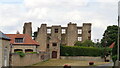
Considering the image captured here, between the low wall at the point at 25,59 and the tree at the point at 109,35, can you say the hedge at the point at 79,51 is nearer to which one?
the tree at the point at 109,35

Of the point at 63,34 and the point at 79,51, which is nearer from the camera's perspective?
the point at 79,51

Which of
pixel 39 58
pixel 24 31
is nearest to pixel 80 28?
pixel 24 31

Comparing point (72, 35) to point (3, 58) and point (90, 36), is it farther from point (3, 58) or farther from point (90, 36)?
point (3, 58)

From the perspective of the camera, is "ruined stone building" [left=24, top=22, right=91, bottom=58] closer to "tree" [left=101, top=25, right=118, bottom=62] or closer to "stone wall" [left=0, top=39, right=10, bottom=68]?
"tree" [left=101, top=25, right=118, bottom=62]

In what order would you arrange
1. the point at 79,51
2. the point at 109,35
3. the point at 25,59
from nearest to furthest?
the point at 25,59, the point at 79,51, the point at 109,35

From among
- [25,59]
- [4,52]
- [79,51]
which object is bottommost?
[25,59]

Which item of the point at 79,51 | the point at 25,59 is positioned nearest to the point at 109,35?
the point at 79,51

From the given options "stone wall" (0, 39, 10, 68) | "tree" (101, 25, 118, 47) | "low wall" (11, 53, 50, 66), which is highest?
"tree" (101, 25, 118, 47)

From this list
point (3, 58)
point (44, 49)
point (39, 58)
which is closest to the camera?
point (3, 58)

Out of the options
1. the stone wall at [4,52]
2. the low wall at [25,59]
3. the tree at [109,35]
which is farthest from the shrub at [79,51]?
the stone wall at [4,52]

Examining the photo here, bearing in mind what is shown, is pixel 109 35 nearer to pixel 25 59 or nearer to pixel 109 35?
pixel 109 35

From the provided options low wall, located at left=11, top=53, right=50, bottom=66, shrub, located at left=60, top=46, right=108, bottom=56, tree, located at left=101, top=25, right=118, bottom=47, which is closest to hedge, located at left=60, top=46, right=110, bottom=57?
shrub, located at left=60, top=46, right=108, bottom=56

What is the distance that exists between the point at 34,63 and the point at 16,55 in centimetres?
1043

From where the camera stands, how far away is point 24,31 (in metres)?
97.0
